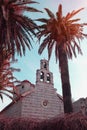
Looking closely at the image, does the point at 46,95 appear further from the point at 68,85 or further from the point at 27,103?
the point at 68,85

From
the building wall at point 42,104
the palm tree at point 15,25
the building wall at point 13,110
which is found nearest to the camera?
the palm tree at point 15,25

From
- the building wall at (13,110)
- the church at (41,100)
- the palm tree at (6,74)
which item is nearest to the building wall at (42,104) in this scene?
the church at (41,100)

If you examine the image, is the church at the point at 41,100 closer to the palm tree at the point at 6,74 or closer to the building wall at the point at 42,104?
the building wall at the point at 42,104

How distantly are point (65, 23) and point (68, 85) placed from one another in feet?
19.4

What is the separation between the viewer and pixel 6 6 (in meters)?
21.5

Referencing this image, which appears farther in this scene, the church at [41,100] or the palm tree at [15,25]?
the church at [41,100]

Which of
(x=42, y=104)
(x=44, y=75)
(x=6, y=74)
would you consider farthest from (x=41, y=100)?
(x=6, y=74)

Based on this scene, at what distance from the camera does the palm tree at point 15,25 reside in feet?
69.5

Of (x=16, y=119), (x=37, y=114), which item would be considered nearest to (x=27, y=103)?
(x=37, y=114)

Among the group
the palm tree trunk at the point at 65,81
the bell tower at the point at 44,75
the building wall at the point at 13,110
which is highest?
the bell tower at the point at 44,75

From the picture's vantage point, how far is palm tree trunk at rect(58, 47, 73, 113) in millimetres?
21337

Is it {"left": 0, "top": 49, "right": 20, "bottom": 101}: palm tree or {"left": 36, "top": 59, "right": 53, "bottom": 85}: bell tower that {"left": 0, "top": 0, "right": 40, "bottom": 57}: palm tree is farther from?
{"left": 36, "top": 59, "right": 53, "bottom": 85}: bell tower

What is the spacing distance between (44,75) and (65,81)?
21.9 m

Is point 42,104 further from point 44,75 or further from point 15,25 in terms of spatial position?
point 15,25
